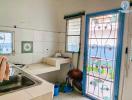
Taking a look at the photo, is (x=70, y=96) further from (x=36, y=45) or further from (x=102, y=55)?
(x=36, y=45)

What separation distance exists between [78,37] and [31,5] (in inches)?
54.0

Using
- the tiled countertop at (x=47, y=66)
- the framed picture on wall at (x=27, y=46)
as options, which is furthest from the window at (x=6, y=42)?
the tiled countertop at (x=47, y=66)

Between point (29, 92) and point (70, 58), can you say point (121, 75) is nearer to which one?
point (70, 58)

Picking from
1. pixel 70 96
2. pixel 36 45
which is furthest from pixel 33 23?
pixel 70 96

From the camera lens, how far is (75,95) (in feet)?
9.96

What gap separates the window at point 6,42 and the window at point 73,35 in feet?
4.67

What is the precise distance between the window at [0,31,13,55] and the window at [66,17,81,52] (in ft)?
4.67

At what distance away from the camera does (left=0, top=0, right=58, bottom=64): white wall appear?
2.70 metres

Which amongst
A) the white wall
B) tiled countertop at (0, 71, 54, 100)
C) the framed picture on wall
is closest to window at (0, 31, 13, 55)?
the white wall

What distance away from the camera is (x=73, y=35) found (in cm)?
328

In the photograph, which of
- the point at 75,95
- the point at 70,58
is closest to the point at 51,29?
the point at 70,58

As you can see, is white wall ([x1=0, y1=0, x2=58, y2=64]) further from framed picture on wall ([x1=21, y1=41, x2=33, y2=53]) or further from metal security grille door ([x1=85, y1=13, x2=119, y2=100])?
metal security grille door ([x1=85, y1=13, x2=119, y2=100])

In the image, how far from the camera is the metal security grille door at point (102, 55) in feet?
8.11

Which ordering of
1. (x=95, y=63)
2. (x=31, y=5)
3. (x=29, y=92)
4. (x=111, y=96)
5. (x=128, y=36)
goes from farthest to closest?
(x=31, y=5), (x=95, y=63), (x=111, y=96), (x=128, y=36), (x=29, y=92)
